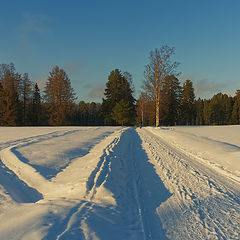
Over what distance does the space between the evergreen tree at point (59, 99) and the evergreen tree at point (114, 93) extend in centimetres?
1039

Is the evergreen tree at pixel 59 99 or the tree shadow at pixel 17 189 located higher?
the evergreen tree at pixel 59 99

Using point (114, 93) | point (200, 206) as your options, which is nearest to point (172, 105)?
point (114, 93)

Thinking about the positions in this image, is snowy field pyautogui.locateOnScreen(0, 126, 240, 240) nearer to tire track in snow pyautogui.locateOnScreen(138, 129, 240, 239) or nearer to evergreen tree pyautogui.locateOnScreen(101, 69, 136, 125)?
tire track in snow pyautogui.locateOnScreen(138, 129, 240, 239)

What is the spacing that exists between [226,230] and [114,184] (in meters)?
2.40

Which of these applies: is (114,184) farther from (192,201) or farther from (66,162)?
(66,162)

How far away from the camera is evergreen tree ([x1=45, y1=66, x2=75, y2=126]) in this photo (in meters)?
38.7

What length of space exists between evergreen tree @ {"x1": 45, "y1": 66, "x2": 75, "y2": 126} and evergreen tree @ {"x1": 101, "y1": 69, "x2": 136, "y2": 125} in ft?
34.1

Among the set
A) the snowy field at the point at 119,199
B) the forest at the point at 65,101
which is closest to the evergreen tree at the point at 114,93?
the forest at the point at 65,101

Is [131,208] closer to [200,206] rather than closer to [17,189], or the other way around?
[200,206]

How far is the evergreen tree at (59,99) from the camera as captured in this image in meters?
38.7

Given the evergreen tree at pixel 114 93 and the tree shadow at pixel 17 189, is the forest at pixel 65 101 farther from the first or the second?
the tree shadow at pixel 17 189

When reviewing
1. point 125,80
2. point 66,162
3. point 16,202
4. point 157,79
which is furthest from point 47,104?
point 16,202

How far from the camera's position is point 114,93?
47.7m

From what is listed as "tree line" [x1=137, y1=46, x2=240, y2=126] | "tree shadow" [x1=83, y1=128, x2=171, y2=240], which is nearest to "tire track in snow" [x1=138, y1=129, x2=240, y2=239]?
"tree shadow" [x1=83, y1=128, x2=171, y2=240]
